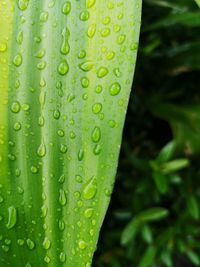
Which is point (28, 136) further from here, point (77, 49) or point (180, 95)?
point (180, 95)

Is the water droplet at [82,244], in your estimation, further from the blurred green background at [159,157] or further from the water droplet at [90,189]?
the blurred green background at [159,157]

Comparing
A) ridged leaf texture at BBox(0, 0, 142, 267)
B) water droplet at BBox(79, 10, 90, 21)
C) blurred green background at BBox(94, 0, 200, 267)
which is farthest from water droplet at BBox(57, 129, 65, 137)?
blurred green background at BBox(94, 0, 200, 267)

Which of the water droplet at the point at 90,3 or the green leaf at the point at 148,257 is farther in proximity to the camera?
the green leaf at the point at 148,257

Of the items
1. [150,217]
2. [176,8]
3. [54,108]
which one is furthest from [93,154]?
[176,8]

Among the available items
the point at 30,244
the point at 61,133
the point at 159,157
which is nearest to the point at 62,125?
the point at 61,133

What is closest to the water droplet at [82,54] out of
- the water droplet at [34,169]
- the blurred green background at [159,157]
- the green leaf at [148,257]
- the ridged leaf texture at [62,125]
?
the ridged leaf texture at [62,125]

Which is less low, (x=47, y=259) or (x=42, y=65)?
(x=42, y=65)

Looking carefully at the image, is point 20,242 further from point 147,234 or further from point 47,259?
point 147,234
